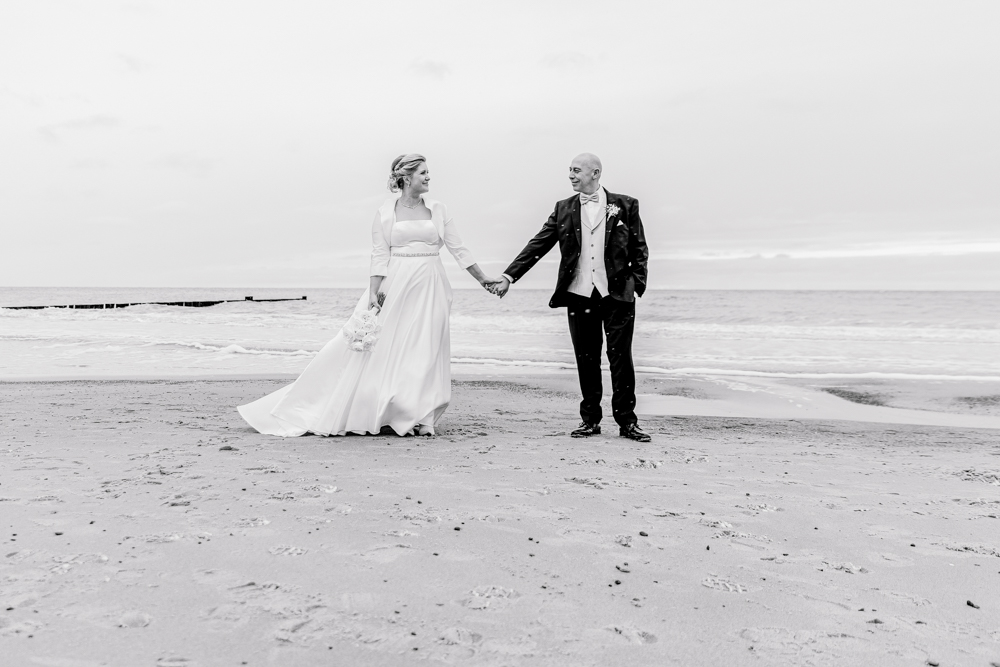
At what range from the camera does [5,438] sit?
5.08 metres

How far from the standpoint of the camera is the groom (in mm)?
5270

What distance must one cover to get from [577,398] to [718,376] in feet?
10.4

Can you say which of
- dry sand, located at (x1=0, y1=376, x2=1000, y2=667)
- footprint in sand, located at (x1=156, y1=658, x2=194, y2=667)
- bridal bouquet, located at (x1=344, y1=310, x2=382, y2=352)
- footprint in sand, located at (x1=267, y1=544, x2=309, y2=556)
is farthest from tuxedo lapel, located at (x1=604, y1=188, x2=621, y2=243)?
footprint in sand, located at (x1=156, y1=658, x2=194, y2=667)

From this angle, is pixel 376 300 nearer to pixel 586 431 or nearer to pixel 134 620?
pixel 586 431

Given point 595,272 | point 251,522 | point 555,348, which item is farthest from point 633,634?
point 555,348

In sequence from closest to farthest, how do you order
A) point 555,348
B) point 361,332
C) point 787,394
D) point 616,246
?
1. point 616,246
2. point 361,332
3. point 787,394
4. point 555,348

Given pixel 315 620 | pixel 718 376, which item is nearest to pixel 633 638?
pixel 315 620

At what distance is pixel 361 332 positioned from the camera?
17.5 feet

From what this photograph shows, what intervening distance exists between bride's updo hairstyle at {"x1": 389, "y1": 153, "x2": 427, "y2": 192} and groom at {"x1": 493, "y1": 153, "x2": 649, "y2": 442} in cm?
100

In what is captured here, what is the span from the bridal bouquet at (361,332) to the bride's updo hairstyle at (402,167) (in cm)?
97

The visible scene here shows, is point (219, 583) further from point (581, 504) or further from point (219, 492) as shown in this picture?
point (581, 504)

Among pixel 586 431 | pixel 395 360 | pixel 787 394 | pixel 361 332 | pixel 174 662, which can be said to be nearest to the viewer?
pixel 174 662

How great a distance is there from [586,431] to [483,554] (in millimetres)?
2827

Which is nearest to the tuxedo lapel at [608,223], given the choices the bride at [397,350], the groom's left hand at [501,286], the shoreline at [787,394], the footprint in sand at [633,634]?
the groom's left hand at [501,286]
